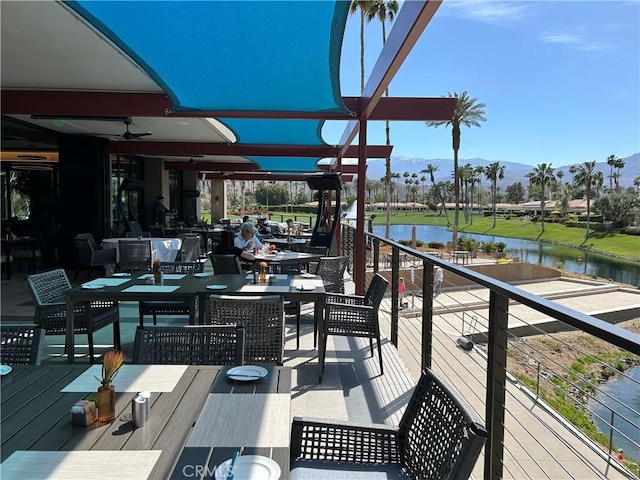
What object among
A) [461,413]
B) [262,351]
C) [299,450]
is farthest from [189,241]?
[461,413]

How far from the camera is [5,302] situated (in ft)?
21.0

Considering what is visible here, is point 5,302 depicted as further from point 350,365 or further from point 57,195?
point 350,365

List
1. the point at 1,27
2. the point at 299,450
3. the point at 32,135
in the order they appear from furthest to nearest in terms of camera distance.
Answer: the point at 32,135 < the point at 1,27 < the point at 299,450

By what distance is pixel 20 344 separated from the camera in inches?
Answer: 89.7

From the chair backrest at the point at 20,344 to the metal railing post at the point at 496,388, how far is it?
80.7 inches

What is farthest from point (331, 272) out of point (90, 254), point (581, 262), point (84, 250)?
point (581, 262)

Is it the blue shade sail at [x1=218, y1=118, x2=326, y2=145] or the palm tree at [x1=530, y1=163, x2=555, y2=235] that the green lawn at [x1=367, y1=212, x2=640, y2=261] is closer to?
the palm tree at [x1=530, y1=163, x2=555, y2=235]

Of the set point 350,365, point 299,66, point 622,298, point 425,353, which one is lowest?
point 622,298

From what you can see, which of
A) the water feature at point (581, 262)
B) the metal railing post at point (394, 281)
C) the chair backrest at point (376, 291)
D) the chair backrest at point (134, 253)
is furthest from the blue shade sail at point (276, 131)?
the water feature at point (581, 262)

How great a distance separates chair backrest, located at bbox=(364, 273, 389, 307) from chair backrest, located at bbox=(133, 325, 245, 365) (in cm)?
180

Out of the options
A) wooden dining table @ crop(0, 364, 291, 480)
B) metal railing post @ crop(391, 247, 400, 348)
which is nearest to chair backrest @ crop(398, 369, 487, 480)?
wooden dining table @ crop(0, 364, 291, 480)

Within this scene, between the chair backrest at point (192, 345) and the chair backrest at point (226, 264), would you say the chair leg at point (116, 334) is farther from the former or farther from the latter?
the chair backrest at point (192, 345)

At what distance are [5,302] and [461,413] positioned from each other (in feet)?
22.4

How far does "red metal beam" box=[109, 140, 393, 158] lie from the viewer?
1028cm
